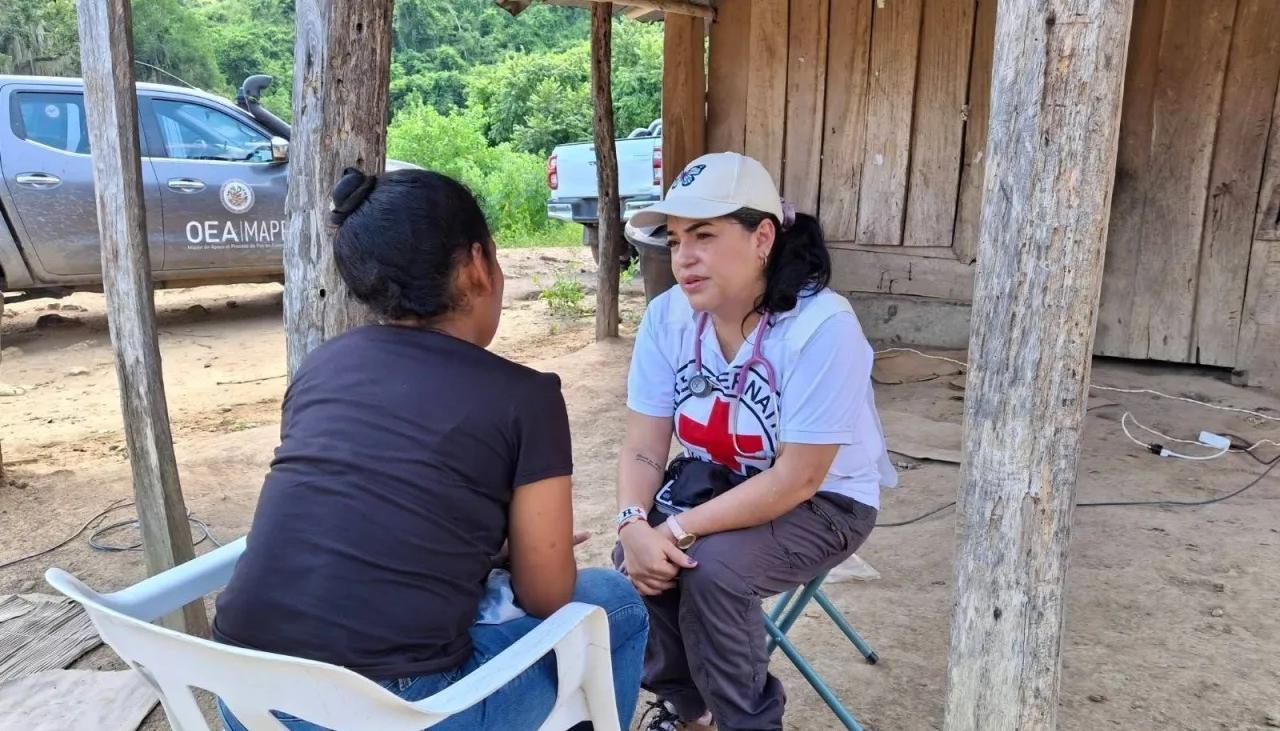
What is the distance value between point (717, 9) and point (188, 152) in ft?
13.5

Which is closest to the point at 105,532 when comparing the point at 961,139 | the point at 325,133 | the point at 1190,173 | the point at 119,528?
the point at 119,528

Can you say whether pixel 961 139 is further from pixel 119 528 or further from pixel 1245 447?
pixel 119 528

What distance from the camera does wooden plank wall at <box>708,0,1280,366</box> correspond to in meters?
5.26

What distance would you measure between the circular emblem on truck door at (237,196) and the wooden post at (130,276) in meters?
4.69

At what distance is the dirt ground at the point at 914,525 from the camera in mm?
2545

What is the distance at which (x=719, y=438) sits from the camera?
210cm

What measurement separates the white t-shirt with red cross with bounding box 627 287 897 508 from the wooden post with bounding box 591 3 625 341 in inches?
187

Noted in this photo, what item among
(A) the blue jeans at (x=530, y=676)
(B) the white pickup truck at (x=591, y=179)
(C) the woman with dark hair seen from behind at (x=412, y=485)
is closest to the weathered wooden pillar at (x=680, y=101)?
(B) the white pickup truck at (x=591, y=179)

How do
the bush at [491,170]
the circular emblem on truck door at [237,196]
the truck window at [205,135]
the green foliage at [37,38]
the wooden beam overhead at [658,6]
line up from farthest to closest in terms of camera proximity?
the green foliage at [37,38], the bush at [491,170], the circular emblem on truck door at [237,196], the truck window at [205,135], the wooden beam overhead at [658,6]

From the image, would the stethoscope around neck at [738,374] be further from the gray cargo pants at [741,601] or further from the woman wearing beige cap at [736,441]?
the gray cargo pants at [741,601]

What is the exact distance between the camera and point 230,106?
285 inches

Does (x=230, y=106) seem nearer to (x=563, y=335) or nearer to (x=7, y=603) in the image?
(x=563, y=335)

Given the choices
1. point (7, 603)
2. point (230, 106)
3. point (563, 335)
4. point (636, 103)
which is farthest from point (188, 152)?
point (636, 103)

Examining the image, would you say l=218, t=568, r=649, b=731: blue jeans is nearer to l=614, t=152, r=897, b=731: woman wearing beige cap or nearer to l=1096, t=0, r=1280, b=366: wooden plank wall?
l=614, t=152, r=897, b=731: woman wearing beige cap
